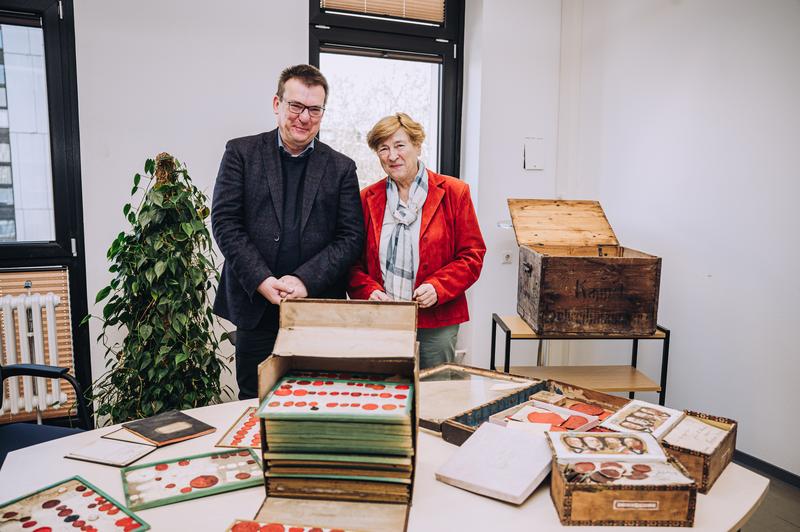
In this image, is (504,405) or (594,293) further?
(594,293)

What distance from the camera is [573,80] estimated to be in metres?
3.47

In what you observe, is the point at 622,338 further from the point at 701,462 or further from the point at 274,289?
the point at 274,289

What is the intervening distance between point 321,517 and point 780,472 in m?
2.44

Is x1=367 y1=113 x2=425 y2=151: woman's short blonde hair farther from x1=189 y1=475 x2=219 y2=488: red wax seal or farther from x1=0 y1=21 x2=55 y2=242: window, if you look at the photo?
x1=0 y1=21 x2=55 y2=242: window

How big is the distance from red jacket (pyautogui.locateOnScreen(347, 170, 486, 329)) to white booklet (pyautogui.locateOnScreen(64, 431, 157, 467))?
92 cm

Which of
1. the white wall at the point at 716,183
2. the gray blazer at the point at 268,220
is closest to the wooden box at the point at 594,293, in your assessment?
the white wall at the point at 716,183

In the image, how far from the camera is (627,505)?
1.07m

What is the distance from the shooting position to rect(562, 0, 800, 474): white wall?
254 centimetres

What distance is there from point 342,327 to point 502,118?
2.54 m

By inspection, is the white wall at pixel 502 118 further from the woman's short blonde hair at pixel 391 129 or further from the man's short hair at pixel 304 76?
the man's short hair at pixel 304 76

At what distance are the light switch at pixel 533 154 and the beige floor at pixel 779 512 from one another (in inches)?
79.3

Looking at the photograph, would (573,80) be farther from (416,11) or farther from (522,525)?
(522,525)

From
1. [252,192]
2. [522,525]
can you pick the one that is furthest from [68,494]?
[252,192]

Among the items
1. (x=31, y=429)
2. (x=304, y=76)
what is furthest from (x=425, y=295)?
(x=31, y=429)
